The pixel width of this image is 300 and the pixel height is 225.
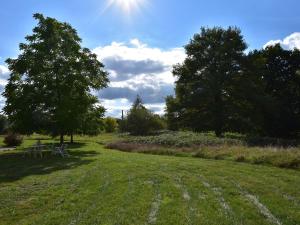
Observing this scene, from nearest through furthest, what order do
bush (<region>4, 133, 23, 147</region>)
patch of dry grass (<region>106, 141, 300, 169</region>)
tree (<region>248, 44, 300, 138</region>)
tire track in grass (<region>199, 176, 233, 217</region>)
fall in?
1. tire track in grass (<region>199, 176, 233, 217</region>)
2. patch of dry grass (<region>106, 141, 300, 169</region>)
3. bush (<region>4, 133, 23, 147</region>)
4. tree (<region>248, 44, 300, 138</region>)

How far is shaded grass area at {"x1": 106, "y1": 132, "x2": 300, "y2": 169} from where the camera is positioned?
1928cm

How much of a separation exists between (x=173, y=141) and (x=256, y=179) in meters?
17.7

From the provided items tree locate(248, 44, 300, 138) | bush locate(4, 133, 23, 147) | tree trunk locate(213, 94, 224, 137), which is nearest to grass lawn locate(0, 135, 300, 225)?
bush locate(4, 133, 23, 147)

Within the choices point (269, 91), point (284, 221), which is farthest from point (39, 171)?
point (269, 91)

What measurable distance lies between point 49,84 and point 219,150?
46.9 ft

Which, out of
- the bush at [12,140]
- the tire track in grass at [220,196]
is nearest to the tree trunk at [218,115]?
the bush at [12,140]

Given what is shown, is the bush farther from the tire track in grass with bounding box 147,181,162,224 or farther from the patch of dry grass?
the tire track in grass with bounding box 147,181,162,224

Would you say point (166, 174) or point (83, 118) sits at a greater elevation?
point (83, 118)

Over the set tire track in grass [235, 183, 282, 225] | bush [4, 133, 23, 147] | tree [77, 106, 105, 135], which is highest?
tree [77, 106, 105, 135]

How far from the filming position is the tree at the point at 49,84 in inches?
1197

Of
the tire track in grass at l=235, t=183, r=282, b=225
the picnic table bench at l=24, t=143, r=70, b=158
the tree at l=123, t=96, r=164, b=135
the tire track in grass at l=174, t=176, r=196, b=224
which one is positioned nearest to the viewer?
the tire track in grass at l=235, t=183, r=282, b=225

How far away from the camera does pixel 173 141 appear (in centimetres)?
3180

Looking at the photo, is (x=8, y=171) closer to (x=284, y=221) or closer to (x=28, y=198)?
(x=28, y=198)

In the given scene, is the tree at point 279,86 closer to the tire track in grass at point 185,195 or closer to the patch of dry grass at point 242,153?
the patch of dry grass at point 242,153
